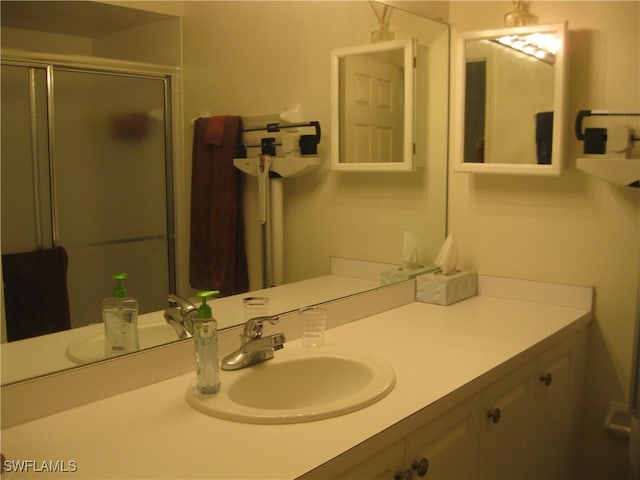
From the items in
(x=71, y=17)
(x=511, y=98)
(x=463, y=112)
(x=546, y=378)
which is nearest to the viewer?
(x=71, y=17)

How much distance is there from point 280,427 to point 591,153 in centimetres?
141

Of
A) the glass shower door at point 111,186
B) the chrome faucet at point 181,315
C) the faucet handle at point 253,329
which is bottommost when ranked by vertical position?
the faucet handle at point 253,329

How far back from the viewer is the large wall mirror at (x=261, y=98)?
1306 millimetres

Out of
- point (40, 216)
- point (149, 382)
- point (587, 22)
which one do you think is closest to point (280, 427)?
point (149, 382)

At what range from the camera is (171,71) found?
1504 millimetres

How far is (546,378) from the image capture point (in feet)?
6.27

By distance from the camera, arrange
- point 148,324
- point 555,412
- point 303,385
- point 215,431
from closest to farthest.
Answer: point 215,431 → point 148,324 → point 303,385 → point 555,412

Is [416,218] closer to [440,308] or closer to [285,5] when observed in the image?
[440,308]

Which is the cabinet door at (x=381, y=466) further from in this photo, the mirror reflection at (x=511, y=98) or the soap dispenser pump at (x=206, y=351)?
the mirror reflection at (x=511, y=98)

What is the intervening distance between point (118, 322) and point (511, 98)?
5.08ft

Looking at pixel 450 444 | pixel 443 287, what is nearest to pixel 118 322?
pixel 450 444

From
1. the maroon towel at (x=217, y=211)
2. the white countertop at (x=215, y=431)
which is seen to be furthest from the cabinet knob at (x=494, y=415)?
the maroon towel at (x=217, y=211)

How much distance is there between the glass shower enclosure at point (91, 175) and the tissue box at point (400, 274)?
3.08ft

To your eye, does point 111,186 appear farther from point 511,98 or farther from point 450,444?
point 511,98
